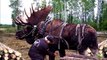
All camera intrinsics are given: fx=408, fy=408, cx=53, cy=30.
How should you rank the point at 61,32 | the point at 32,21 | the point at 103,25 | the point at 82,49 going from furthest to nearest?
the point at 103,25 → the point at 32,21 → the point at 61,32 → the point at 82,49

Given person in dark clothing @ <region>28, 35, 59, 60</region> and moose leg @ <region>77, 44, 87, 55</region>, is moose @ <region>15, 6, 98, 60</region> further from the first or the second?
person in dark clothing @ <region>28, 35, 59, 60</region>

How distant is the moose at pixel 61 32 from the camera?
822 cm

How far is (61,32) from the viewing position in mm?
8938

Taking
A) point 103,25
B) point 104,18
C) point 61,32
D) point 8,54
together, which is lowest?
point 104,18

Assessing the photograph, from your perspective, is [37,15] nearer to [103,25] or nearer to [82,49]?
[82,49]

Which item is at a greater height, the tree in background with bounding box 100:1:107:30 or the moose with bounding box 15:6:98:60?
the moose with bounding box 15:6:98:60

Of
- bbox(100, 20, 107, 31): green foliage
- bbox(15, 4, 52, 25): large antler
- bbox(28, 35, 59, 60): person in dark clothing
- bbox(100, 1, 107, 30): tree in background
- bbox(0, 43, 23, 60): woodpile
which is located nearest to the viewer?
bbox(28, 35, 59, 60): person in dark clothing

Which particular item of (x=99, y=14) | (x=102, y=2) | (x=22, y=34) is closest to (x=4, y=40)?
(x=22, y=34)

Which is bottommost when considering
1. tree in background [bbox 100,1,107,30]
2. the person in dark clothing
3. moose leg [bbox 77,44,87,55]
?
tree in background [bbox 100,1,107,30]

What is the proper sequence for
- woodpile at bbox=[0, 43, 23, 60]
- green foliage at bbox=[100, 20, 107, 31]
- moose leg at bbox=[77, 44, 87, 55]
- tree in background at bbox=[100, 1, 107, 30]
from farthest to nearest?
tree in background at bbox=[100, 1, 107, 30] < green foliage at bbox=[100, 20, 107, 31] < woodpile at bbox=[0, 43, 23, 60] < moose leg at bbox=[77, 44, 87, 55]

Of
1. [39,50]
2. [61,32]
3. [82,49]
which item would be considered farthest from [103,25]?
[39,50]

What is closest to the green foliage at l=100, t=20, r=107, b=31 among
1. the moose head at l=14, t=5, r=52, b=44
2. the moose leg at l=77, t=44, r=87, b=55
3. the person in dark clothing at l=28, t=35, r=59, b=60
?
the moose head at l=14, t=5, r=52, b=44

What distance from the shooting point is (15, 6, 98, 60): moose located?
822 centimetres

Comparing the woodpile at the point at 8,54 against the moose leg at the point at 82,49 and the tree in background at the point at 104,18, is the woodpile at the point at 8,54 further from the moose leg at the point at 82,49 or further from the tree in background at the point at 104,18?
the tree in background at the point at 104,18
